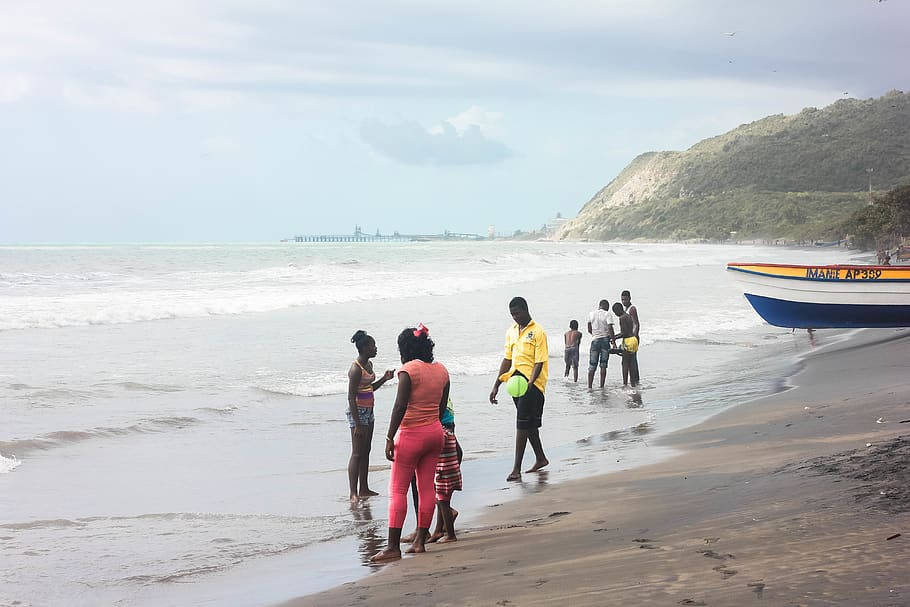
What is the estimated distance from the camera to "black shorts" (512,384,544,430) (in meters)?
8.72

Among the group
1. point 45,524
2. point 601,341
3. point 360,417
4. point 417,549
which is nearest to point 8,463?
point 45,524

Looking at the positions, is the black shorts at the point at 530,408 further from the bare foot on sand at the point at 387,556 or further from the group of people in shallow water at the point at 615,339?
the group of people in shallow water at the point at 615,339

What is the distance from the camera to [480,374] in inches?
668

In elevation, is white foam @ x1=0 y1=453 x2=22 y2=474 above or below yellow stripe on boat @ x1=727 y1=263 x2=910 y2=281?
below

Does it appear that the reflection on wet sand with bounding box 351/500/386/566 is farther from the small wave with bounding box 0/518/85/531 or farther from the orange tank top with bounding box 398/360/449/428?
the small wave with bounding box 0/518/85/531

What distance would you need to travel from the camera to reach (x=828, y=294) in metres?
18.0

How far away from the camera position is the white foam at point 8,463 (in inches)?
384

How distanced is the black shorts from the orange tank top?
2585mm

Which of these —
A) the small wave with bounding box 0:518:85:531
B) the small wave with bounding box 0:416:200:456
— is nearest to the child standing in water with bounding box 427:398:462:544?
the small wave with bounding box 0:518:85:531

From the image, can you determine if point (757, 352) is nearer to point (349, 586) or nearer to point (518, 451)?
point (518, 451)

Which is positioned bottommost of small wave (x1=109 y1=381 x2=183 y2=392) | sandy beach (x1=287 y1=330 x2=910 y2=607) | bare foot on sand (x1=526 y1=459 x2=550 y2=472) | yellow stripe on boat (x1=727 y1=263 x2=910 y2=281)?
bare foot on sand (x1=526 y1=459 x2=550 y2=472)

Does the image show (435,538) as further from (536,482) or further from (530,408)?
(530,408)

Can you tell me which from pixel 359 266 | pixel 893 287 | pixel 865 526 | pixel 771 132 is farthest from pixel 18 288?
pixel 771 132

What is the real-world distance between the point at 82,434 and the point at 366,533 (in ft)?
19.2
